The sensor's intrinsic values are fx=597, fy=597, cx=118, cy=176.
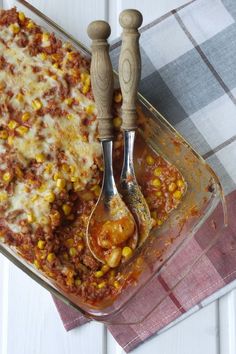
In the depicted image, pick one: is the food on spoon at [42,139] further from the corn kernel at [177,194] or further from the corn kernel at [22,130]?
the corn kernel at [177,194]

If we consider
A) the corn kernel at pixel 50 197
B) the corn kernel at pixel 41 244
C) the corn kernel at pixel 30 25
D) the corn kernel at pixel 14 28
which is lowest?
the corn kernel at pixel 41 244

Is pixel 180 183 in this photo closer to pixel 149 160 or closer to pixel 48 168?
pixel 149 160

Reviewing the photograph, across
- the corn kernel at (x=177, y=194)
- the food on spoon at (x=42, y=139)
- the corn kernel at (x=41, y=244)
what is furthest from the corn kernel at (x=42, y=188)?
the corn kernel at (x=177, y=194)

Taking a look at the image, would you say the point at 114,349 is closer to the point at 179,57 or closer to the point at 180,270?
the point at 180,270

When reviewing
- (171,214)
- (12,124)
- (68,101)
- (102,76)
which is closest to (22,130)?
(12,124)

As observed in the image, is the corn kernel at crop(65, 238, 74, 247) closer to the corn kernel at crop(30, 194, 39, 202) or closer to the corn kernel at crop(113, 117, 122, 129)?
the corn kernel at crop(30, 194, 39, 202)

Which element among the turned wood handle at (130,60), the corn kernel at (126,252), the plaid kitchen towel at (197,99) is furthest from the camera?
the plaid kitchen towel at (197,99)

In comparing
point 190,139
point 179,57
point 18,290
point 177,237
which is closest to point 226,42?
point 179,57
